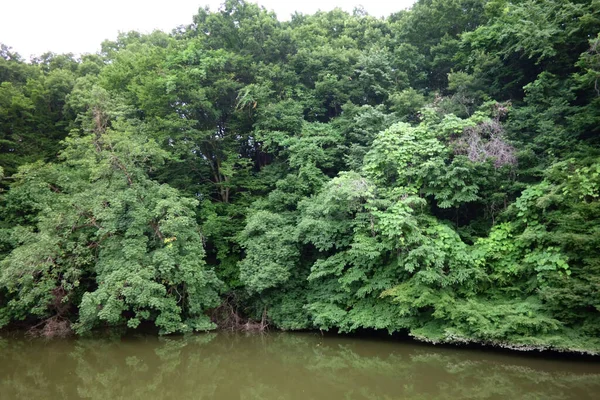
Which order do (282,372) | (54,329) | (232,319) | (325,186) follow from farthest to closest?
(232,319), (54,329), (325,186), (282,372)

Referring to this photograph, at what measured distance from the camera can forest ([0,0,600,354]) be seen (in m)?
8.26

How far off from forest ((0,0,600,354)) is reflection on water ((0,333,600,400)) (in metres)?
0.57

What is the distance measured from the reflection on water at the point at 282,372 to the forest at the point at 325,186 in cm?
57

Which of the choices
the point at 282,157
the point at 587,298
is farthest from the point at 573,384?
the point at 282,157

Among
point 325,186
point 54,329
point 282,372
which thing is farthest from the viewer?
point 54,329

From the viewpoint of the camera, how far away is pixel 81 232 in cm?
1120

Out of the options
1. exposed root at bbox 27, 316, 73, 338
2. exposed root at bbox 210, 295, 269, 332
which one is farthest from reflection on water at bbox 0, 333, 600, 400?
exposed root at bbox 210, 295, 269, 332

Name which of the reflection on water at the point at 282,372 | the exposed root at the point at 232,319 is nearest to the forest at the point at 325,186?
the exposed root at the point at 232,319

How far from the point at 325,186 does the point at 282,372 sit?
5.33 metres

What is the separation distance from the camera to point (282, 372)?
786 cm

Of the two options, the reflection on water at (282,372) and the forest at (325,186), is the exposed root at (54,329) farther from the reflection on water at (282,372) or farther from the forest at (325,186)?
the reflection on water at (282,372)

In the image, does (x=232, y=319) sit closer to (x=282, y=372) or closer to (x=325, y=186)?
(x=282, y=372)

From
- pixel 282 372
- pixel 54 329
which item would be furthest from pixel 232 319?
pixel 54 329

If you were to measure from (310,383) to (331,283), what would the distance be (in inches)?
145
